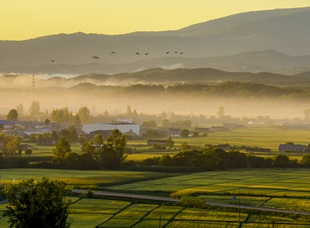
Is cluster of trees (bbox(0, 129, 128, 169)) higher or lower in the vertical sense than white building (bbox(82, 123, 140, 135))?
lower

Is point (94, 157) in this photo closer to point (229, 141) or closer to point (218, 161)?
point (218, 161)

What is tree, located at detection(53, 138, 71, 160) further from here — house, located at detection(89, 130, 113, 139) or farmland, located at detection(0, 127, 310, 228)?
house, located at detection(89, 130, 113, 139)

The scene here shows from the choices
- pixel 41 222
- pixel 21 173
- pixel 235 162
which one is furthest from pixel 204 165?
pixel 41 222

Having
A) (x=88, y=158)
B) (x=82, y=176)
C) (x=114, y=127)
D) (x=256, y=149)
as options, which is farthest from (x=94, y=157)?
(x=114, y=127)

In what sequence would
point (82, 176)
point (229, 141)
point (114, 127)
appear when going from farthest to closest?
1. point (114, 127)
2. point (229, 141)
3. point (82, 176)

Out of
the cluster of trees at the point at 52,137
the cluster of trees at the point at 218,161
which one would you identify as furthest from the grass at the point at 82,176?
the cluster of trees at the point at 52,137

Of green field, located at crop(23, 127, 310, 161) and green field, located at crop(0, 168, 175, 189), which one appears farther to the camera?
green field, located at crop(23, 127, 310, 161)

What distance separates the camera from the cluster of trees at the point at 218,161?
110 m

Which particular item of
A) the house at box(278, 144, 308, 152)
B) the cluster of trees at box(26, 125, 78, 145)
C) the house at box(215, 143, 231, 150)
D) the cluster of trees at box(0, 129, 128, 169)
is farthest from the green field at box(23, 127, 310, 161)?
the cluster of trees at box(26, 125, 78, 145)

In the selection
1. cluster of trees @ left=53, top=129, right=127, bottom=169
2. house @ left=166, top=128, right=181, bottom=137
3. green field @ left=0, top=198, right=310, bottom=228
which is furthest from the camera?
house @ left=166, top=128, right=181, bottom=137

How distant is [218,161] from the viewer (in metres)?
110

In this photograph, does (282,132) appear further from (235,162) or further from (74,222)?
(74,222)

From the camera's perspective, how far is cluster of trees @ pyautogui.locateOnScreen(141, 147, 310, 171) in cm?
10981

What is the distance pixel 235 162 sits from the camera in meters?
112
